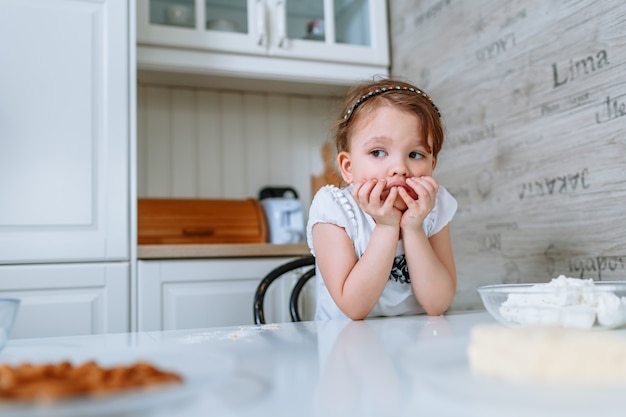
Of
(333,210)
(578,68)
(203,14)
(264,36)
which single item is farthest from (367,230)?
(203,14)

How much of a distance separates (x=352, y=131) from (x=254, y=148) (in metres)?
1.37

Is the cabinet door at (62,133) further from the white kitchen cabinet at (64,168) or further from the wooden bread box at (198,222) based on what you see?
the wooden bread box at (198,222)

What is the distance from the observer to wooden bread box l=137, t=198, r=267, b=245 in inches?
80.5

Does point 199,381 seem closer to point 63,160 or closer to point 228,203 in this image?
point 63,160

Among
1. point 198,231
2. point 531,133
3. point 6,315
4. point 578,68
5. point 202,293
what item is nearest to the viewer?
point 6,315

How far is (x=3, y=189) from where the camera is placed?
1702 millimetres

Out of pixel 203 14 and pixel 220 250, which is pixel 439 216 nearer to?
pixel 220 250

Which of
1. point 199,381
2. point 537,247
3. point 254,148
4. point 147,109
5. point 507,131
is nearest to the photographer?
point 199,381

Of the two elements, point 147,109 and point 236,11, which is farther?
point 147,109

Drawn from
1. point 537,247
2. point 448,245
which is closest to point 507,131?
point 537,247

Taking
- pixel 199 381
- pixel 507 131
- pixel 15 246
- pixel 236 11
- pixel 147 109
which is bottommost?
pixel 199 381

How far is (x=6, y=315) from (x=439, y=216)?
894 millimetres

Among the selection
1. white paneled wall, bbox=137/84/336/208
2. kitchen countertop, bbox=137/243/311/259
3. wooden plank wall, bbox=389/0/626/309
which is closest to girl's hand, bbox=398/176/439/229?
wooden plank wall, bbox=389/0/626/309

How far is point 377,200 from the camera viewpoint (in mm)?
1022
